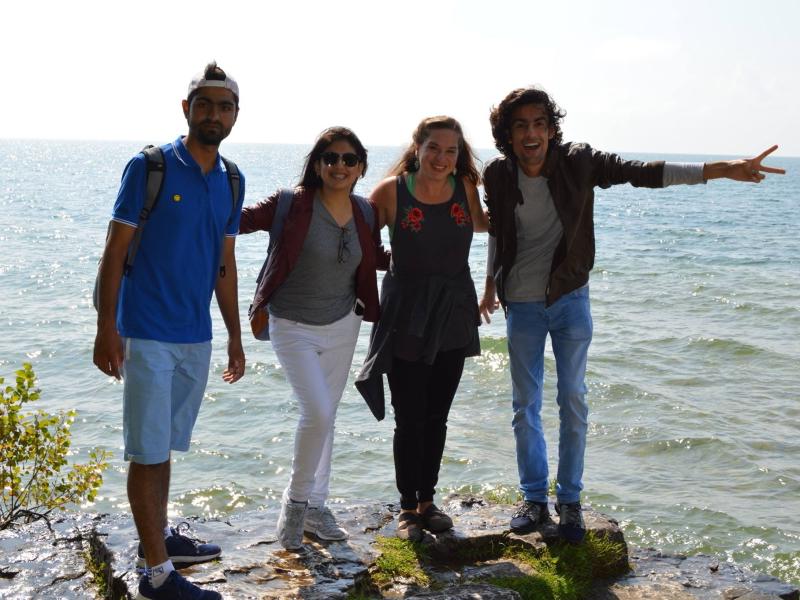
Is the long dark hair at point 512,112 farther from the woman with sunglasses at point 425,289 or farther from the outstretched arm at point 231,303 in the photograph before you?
the outstretched arm at point 231,303

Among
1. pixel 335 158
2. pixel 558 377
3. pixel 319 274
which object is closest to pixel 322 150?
pixel 335 158

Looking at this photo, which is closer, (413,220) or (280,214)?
(280,214)

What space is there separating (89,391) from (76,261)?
1400cm

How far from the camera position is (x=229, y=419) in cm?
1076

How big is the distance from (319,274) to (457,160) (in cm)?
97

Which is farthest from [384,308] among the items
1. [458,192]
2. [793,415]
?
[793,415]

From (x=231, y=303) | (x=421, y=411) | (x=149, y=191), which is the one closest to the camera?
(x=149, y=191)

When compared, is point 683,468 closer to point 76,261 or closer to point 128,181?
point 128,181

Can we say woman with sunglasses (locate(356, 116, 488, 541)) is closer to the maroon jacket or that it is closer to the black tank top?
the black tank top

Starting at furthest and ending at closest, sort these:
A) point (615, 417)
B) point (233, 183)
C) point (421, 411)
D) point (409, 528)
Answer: point (615, 417) → point (409, 528) → point (421, 411) → point (233, 183)

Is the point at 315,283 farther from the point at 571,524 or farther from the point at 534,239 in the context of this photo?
the point at 571,524

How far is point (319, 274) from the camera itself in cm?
468

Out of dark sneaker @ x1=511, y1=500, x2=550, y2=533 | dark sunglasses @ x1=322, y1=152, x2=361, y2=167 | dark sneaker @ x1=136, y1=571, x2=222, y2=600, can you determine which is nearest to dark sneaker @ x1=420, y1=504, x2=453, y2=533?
dark sneaker @ x1=511, y1=500, x2=550, y2=533

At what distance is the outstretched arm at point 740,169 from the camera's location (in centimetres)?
472
